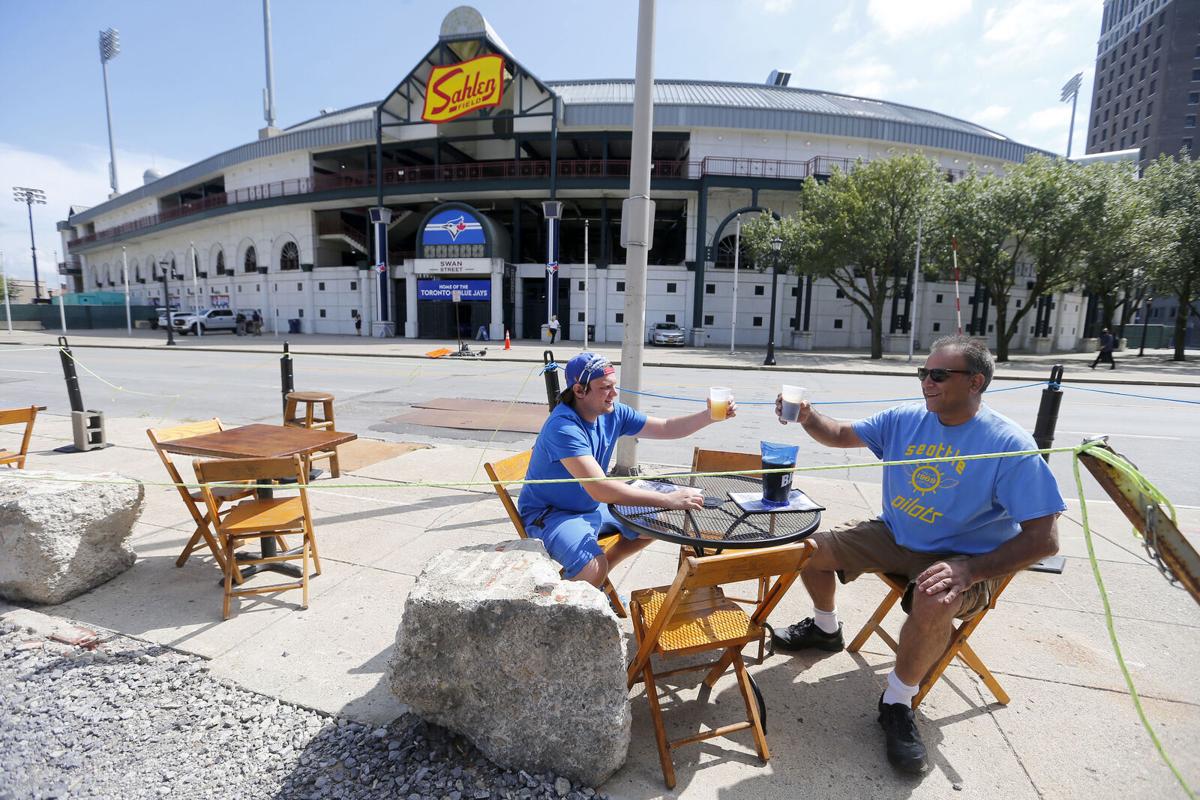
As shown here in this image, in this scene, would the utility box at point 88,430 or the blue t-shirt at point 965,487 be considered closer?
the blue t-shirt at point 965,487

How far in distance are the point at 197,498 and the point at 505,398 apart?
719 centimetres

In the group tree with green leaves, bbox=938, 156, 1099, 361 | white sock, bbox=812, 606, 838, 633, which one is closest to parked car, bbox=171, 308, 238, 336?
white sock, bbox=812, 606, 838, 633

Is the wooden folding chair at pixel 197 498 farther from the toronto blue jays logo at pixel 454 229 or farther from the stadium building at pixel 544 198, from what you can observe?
the toronto blue jays logo at pixel 454 229

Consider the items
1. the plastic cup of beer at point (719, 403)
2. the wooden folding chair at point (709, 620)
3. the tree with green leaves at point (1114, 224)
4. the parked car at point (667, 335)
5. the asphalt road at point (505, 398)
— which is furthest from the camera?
the parked car at point (667, 335)

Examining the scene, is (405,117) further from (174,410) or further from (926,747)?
(926,747)

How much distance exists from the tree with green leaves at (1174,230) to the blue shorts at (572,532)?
104ft

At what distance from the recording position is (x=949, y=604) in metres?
2.30

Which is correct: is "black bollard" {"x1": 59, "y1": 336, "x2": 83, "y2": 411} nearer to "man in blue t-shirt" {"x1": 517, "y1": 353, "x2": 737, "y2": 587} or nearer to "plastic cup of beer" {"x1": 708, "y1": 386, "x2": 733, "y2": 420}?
"man in blue t-shirt" {"x1": 517, "y1": 353, "x2": 737, "y2": 587}

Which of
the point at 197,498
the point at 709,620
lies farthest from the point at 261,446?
the point at 709,620

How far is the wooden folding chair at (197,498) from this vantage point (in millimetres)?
3639

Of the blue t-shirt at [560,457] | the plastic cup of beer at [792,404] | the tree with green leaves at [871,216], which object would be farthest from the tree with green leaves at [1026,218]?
the blue t-shirt at [560,457]

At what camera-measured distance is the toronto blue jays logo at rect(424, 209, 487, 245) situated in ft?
103

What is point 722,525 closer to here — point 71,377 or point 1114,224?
point 71,377

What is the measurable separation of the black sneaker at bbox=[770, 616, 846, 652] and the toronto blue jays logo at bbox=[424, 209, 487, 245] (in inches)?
1227
